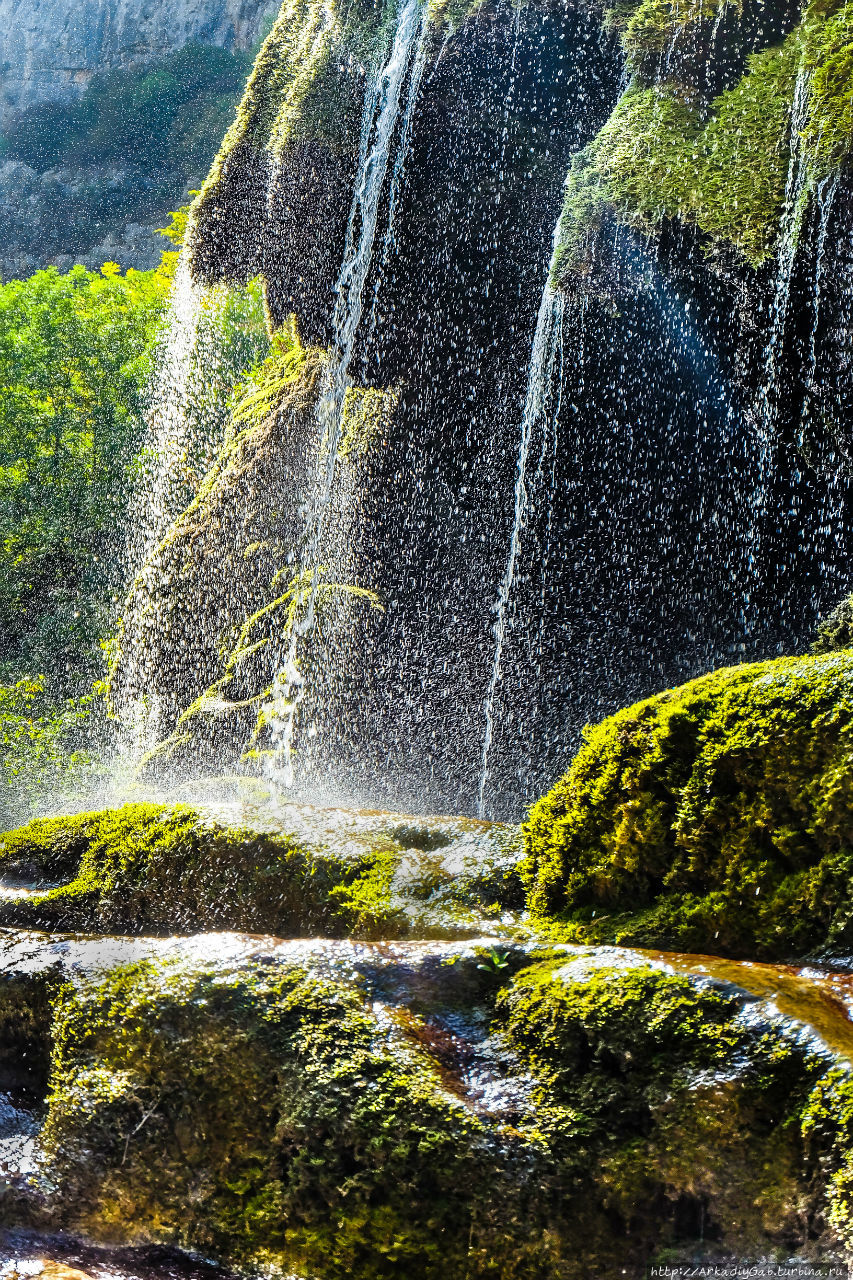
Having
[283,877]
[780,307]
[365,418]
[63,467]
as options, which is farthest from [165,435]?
[283,877]

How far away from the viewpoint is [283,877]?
4.56 meters

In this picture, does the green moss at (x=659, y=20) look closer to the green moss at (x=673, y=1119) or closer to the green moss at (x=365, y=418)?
the green moss at (x=365, y=418)

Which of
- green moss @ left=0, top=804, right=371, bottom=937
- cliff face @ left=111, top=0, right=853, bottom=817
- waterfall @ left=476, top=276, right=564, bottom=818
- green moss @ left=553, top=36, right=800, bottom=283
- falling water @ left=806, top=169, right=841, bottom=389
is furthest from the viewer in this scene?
waterfall @ left=476, top=276, right=564, bottom=818

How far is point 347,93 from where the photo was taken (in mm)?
9594

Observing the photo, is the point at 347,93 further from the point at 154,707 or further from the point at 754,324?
the point at 154,707

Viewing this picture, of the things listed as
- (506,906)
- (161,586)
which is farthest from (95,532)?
(506,906)

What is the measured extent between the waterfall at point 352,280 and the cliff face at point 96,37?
1429 inches

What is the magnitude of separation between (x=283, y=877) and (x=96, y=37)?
46985mm

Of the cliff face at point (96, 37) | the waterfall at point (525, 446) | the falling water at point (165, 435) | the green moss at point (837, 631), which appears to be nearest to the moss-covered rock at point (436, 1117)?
the green moss at point (837, 631)

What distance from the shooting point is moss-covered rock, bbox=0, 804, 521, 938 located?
4.16 metres

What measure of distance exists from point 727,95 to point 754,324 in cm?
160

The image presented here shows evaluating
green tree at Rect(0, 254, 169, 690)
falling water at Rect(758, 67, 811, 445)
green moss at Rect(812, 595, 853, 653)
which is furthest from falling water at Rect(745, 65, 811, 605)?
green tree at Rect(0, 254, 169, 690)

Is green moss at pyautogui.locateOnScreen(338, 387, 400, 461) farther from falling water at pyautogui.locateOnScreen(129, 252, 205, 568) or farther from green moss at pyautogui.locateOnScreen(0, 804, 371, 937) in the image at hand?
falling water at pyautogui.locateOnScreen(129, 252, 205, 568)

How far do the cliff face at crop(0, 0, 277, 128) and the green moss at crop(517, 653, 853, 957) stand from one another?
44095 mm
